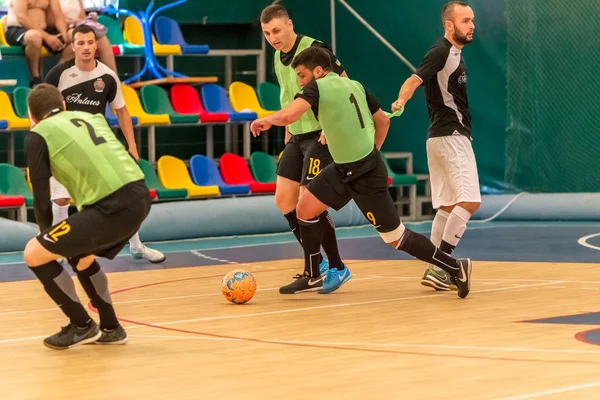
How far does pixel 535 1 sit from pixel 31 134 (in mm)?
11035

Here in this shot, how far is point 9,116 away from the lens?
47.1 ft

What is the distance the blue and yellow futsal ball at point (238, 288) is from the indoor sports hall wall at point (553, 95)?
8548 mm

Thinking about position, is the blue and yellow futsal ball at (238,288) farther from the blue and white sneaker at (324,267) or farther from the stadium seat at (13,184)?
the stadium seat at (13,184)

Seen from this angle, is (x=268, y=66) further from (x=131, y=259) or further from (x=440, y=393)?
(x=440, y=393)

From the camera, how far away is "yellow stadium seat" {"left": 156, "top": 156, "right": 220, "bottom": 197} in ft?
49.3

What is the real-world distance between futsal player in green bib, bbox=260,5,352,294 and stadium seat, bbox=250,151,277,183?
264 inches

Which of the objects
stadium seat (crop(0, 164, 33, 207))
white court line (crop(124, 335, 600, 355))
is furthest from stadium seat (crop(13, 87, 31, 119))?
white court line (crop(124, 335, 600, 355))

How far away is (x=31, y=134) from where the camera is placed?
20.4 feet

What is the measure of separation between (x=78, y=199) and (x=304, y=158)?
2.82 m

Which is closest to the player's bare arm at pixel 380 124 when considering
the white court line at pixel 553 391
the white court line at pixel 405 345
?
the white court line at pixel 405 345

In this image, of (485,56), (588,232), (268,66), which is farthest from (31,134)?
(268,66)

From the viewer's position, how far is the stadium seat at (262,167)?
16.0 metres

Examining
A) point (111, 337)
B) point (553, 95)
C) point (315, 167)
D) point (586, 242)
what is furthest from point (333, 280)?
point (553, 95)

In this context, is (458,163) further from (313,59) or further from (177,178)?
(177,178)
